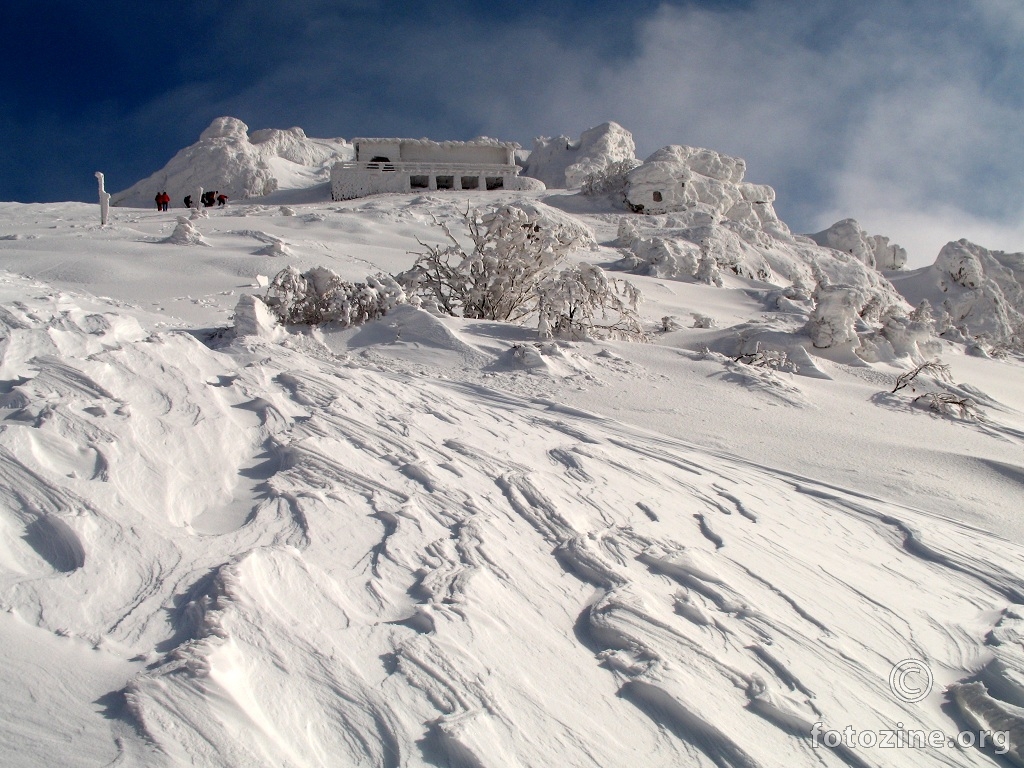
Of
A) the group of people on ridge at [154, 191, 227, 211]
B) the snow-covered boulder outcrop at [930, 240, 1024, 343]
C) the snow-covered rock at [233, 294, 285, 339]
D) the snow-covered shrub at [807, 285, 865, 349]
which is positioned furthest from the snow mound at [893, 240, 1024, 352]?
the group of people on ridge at [154, 191, 227, 211]

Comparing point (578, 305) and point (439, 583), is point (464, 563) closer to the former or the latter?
point (439, 583)

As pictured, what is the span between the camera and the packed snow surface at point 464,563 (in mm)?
1214

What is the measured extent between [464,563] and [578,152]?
27471 millimetres

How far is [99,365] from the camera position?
2.29m

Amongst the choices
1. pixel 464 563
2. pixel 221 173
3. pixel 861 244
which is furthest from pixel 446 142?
pixel 464 563

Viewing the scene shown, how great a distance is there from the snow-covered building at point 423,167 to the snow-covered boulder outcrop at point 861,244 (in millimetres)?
8524

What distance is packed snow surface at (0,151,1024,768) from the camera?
1.21m

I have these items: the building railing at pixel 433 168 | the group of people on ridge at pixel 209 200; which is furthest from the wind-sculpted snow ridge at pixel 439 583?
the building railing at pixel 433 168

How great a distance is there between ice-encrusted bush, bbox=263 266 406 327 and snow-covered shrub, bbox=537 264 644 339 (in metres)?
1.09

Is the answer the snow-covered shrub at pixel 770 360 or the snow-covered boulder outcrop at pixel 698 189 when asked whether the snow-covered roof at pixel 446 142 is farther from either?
the snow-covered shrub at pixel 770 360

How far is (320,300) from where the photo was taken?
4.49 metres

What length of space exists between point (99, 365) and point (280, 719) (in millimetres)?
1630

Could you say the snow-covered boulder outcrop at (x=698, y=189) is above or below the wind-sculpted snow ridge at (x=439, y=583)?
above

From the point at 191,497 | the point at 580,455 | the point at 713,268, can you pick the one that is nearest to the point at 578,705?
the point at 191,497
